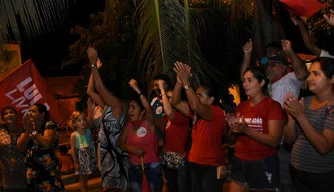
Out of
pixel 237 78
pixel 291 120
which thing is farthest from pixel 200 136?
pixel 237 78

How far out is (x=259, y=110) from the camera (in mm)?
5027

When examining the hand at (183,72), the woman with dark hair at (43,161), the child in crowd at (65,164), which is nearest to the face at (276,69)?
the hand at (183,72)

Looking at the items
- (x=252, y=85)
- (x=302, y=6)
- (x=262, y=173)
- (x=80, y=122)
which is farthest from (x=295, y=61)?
(x=80, y=122)

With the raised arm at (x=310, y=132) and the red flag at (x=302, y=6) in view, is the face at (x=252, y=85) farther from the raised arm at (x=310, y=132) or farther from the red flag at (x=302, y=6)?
the red flag at (x=302, y=6)

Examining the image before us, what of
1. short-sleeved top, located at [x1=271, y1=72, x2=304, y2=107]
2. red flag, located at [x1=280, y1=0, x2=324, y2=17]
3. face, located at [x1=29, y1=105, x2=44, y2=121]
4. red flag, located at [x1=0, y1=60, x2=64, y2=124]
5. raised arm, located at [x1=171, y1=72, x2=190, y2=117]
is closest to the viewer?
short-sleeved top, located at [x1=271, y1=72, x2=304, y2=107]

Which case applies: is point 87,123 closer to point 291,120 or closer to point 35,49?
point 291,120

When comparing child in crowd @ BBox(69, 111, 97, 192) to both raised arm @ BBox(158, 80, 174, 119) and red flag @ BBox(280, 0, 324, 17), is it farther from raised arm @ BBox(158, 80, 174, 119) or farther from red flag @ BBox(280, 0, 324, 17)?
red flag @ BBox(280, 0, 324, 17)

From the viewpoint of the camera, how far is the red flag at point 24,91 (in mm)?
8711

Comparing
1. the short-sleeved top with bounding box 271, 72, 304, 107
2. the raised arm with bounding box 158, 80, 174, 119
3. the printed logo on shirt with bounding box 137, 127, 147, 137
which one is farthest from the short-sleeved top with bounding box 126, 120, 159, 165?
the short-sleeved top with bounding box 271, 72, 304, 107

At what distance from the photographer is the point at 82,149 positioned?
805 cm

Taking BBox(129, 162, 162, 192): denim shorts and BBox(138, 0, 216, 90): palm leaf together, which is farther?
BBox(129, 162, 162, 192): denim shorts

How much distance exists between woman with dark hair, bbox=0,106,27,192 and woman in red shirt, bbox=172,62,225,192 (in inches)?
87.4

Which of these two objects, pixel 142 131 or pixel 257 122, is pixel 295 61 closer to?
pixel 257 122

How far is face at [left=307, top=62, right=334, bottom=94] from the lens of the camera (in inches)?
171
